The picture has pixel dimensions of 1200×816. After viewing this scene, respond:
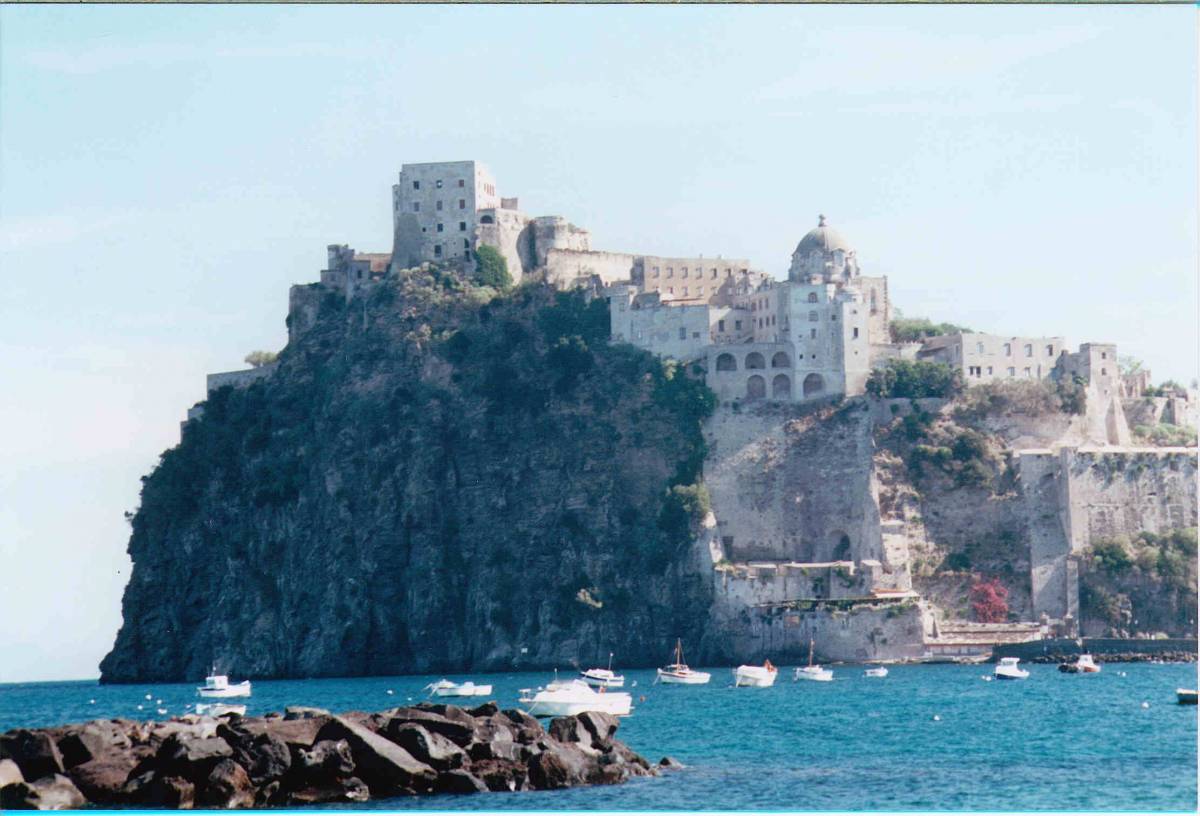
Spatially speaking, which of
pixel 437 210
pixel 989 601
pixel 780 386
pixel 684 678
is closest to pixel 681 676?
pixel 684 678

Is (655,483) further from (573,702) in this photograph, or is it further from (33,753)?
(33,753)

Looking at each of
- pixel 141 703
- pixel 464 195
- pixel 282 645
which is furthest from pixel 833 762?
pixel 464 195

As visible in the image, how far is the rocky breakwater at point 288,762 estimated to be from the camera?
39.8m

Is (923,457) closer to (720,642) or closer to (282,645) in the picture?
(720,642)

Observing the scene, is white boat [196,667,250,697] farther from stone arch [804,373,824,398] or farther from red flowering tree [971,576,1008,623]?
red flowering tree [971,576,1008,623]

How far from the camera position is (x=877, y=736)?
181 ft

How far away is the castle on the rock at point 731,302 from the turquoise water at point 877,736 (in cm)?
1225

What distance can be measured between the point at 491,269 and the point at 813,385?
49.0 ft

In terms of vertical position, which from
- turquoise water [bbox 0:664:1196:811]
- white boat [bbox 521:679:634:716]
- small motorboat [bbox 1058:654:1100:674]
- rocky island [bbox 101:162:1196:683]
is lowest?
turquoise water [bbox 0:664:1196:811]

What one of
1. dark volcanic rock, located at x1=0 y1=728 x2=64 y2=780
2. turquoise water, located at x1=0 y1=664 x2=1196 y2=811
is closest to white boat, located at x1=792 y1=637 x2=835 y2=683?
turquoise water, located at x1=0 y1=664 x2=1196 y2=811

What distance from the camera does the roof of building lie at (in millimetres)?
91875

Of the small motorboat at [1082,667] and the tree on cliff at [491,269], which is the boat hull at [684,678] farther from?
the tree on cliff at [491,269]

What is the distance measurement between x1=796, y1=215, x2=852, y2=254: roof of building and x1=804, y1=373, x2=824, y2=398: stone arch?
5.37 m

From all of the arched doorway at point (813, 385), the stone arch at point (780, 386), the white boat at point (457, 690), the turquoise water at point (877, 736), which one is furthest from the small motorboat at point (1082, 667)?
the white boat at point (457, 690)
